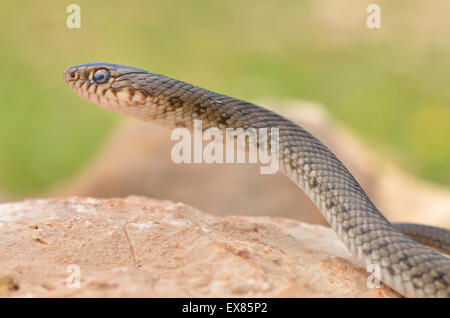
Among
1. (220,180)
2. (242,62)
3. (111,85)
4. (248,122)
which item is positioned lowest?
(220,180)

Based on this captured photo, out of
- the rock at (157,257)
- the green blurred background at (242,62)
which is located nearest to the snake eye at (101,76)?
the rock at (157,257)

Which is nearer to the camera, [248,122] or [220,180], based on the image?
[248,122]

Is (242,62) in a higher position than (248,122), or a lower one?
higher

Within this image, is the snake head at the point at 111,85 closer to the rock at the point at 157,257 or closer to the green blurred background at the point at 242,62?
the rock at the point at 157,257

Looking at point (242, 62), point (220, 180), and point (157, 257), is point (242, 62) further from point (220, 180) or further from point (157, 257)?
point (157, 257)

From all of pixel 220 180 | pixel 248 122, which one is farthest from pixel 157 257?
pixel 220 180
